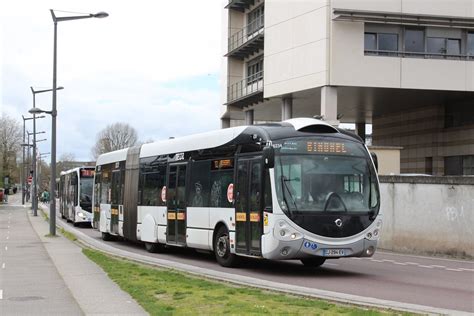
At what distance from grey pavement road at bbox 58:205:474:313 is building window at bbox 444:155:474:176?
876 inches

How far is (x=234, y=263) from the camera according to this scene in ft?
49.8

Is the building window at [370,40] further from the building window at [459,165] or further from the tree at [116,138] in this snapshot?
the tree at [116,138]

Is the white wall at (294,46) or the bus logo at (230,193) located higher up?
the white wall at (294,46)

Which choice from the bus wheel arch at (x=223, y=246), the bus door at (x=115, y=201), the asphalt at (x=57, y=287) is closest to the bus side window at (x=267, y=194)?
the bus wheel arch at (x=223, y=246)

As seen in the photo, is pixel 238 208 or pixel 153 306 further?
pixel 238 208

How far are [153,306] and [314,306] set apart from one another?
2.28m

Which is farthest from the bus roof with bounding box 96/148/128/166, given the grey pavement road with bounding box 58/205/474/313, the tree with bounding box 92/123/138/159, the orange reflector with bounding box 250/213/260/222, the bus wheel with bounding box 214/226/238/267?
the tree with bounding box 92/123/138/159

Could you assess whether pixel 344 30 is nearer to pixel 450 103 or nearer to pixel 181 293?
pixel 450 103

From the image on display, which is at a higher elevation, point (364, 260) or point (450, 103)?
point (450, 103)

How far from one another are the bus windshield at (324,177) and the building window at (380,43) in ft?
70.1

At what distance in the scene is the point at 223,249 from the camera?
15.5 m

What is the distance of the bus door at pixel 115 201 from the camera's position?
2345cm

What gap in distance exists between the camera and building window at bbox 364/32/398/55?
3446 cm

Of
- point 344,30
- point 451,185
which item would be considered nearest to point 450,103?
point 344,30
